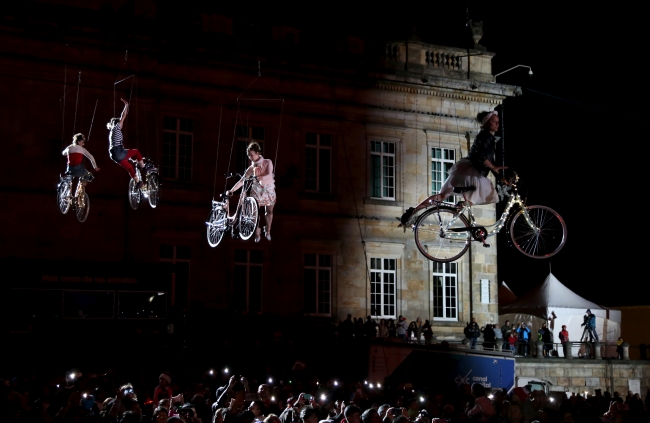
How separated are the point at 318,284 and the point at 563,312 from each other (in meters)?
8.94

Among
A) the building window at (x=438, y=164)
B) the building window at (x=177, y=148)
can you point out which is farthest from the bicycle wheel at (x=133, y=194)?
the building window at (x=438, y=164)

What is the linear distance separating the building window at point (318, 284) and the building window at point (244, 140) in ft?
11.9

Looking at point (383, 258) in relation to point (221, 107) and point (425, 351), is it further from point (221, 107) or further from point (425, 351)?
point (425, 351)

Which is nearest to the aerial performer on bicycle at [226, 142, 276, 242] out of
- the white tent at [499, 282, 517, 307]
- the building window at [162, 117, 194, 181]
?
the building window at [162, 117, 194, 181]

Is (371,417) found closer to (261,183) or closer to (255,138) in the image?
(261,183)

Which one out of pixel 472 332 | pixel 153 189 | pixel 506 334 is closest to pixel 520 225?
pixel 153 189

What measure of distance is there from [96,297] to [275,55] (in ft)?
35.8

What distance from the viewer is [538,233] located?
48.4ft

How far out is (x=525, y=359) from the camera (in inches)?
1208

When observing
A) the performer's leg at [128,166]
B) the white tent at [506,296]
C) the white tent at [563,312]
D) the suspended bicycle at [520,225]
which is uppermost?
the performer's leg at [128,166]

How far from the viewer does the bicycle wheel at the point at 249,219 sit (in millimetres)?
17812

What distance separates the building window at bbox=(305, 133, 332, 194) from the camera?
3164cm

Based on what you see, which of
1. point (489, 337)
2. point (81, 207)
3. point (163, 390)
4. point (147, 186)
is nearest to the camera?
point (163, 390)

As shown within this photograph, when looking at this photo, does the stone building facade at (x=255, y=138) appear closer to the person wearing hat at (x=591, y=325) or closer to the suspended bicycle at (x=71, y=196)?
the person wearing hat at (x=591, y=325)
